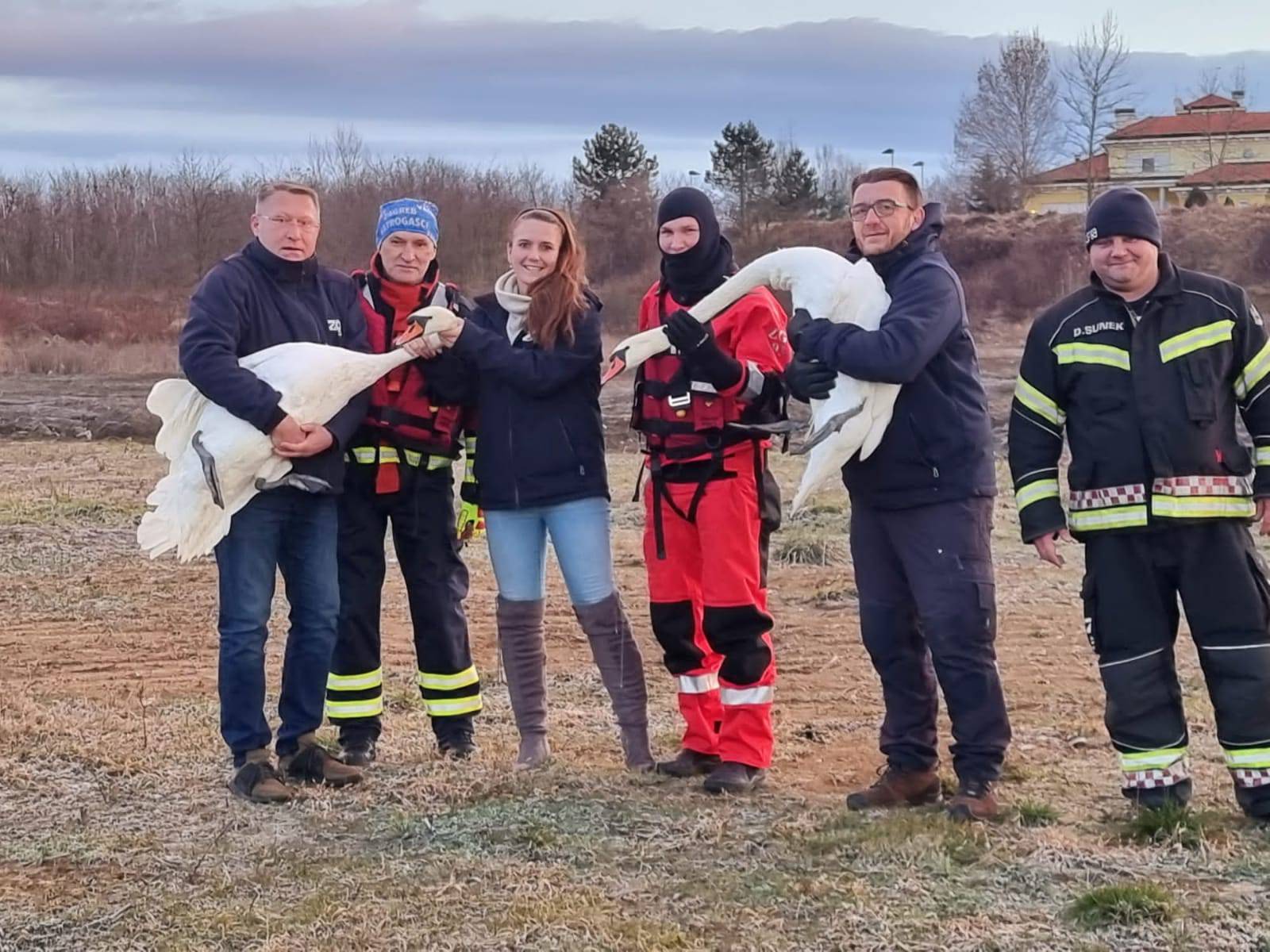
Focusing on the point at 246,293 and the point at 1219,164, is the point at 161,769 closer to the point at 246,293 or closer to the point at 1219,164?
the point at 246,293

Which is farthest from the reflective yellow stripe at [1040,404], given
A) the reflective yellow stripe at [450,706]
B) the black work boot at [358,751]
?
the black work boot at [358,751]

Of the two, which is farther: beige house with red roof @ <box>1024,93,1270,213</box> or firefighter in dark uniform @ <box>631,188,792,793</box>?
beige house with red roof @ <box>1024,93,1270,213</box>

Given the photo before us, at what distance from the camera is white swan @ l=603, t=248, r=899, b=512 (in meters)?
5.02

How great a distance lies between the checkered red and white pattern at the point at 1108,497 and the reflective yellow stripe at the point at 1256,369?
51 cm

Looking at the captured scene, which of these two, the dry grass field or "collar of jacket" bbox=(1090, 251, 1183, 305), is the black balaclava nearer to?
"collar of jacket" bbox=(1090, 251, 1183, 305)

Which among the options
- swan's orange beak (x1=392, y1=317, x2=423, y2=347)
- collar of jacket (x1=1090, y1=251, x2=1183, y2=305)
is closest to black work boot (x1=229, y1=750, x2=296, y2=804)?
swan's orange beak (x1=392, y1=317, x2=423, y2=347)

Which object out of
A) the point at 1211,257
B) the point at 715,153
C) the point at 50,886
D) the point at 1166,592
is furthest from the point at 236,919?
the point at 715,153

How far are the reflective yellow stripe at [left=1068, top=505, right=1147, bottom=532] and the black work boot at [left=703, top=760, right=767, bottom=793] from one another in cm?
156

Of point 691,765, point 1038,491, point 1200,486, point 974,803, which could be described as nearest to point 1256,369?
point 1200,486

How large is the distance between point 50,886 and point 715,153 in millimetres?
58073

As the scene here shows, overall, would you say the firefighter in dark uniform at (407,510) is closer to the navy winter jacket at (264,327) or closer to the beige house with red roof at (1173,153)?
the navy winter jacket at (264,327)

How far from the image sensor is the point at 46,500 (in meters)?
13.2

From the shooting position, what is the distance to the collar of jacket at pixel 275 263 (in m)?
5.53

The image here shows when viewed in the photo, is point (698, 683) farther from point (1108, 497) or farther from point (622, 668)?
point (1108, 497)
